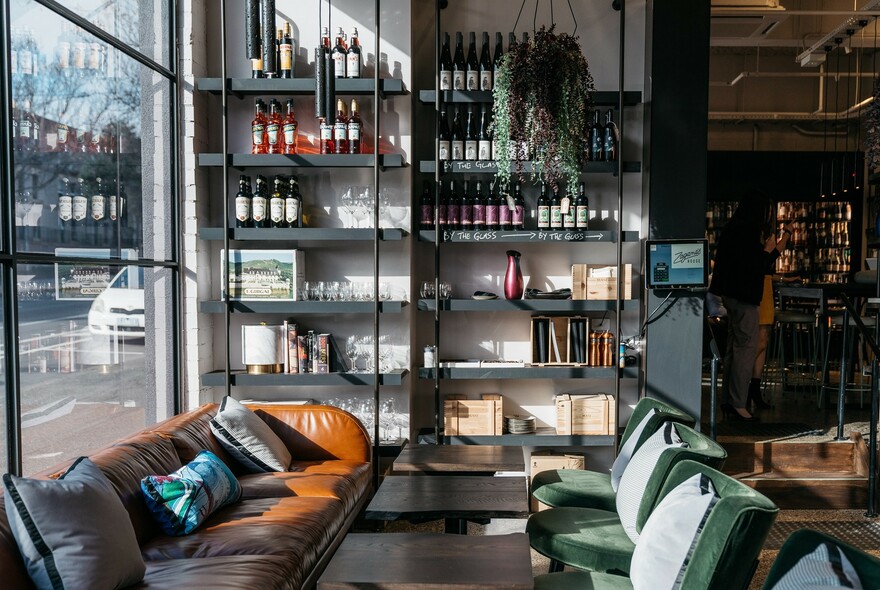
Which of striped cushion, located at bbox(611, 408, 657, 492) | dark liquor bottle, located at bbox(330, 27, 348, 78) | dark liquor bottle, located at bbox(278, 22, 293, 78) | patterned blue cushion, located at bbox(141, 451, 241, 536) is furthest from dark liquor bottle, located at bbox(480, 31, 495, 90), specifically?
patterned blue cushion, located at bbox(141, 451, 241, 536)

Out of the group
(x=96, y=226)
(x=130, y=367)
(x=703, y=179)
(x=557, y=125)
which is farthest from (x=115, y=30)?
(x=703, y=179)

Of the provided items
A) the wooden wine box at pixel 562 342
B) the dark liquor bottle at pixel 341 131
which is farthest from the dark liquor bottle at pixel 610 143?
the dark liquor bottle at pixel 341 131

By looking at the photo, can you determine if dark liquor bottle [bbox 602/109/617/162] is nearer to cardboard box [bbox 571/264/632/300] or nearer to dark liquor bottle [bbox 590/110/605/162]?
dark liquor bottle [bbox 590/110/605/162]

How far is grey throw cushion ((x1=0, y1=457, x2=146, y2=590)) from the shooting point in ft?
7.31

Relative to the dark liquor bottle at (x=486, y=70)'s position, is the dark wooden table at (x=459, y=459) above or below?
below

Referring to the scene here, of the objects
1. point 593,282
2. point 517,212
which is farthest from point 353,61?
point 593,282

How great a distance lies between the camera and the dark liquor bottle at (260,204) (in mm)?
4820

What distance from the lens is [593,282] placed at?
16.1 ft

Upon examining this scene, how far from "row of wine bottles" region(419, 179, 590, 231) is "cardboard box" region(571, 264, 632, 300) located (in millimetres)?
272

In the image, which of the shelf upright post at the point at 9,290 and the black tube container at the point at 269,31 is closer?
→ the black tube container at the point at 269,31

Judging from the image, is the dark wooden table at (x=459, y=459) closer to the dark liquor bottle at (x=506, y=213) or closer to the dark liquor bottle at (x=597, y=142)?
the dark liquor bottle at (x=506, y=213)

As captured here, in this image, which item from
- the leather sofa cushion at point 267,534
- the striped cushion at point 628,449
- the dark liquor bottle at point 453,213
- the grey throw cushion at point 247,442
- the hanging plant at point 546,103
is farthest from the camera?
the dark liquor bottle at point 453,213

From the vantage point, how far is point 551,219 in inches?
193

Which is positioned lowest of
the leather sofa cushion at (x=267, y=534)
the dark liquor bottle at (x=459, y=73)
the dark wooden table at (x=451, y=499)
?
the leather sofa cushion at (x=267, y=534)
